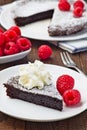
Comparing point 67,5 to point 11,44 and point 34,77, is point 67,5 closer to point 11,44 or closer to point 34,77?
point 11,44

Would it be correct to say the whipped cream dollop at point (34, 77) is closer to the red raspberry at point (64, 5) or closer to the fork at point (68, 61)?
the fork at point (68, 61)

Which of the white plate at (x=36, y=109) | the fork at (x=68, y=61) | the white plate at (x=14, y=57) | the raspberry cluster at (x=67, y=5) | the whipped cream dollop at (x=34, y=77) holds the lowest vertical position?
the raspberry cluster at (x=67, y=5)

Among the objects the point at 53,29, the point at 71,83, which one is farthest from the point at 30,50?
the point at 71,83

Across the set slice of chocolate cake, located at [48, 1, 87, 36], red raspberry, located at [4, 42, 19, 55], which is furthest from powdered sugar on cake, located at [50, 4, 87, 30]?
red raspberry, located at [4, 42, 19, 55]

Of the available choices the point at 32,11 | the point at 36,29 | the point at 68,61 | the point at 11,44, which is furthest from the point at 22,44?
the point at 32,11

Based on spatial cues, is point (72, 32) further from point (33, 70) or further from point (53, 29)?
point (33, 70)

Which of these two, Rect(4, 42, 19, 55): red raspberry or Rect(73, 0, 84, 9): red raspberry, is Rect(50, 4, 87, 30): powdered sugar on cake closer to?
Rect(73, 0, 84, 9): red raspberry

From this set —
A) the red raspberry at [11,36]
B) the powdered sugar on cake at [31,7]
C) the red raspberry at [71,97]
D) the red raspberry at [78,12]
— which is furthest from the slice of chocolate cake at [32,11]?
the red raspberry at [71,97]
